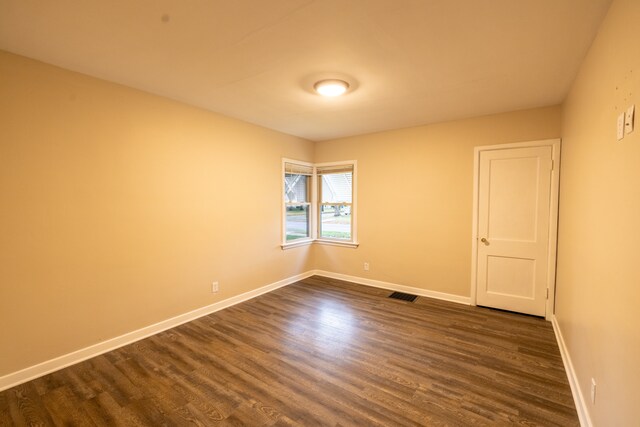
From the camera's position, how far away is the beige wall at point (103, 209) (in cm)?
214

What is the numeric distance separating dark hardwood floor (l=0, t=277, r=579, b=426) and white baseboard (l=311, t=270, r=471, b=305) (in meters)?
0.50

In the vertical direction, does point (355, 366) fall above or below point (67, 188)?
below

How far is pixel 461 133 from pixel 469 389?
2.94 m

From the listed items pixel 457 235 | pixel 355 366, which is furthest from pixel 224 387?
pixel 457 235

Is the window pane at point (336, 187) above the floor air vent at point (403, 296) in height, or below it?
above

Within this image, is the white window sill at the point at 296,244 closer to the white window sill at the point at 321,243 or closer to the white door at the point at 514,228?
the white window sill at the point at 321,243

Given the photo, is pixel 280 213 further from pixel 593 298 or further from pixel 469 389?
pixel 593 298

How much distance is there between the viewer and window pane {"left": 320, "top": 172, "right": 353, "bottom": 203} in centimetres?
484

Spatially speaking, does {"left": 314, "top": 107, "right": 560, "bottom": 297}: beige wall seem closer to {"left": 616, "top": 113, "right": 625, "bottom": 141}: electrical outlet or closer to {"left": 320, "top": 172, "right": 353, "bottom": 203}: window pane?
{"left": 320, "top": 172, "right": 353, "bottom": 203}: window pane

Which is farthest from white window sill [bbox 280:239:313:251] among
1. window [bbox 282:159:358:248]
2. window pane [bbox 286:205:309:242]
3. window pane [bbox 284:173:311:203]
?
window pane [bbox 284:173:311:203]

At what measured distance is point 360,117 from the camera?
145 inches

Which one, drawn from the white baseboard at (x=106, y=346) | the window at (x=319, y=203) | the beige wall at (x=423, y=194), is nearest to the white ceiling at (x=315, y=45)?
the beige wall at (x=423, y=194)

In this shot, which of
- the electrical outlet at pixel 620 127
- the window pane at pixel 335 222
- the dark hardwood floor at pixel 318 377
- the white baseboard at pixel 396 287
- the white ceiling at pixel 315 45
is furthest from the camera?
the window pane at pixel 335 222

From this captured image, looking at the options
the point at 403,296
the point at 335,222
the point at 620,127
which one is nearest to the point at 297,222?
the point at 335,222
